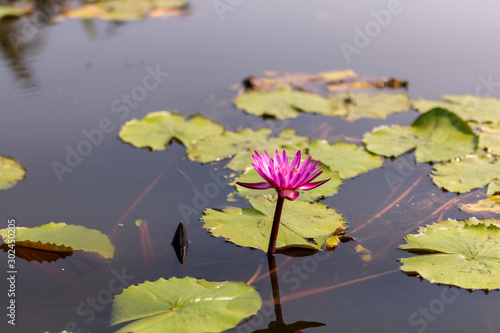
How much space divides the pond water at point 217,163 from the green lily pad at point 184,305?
99mm

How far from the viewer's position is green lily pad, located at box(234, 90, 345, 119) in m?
4.88

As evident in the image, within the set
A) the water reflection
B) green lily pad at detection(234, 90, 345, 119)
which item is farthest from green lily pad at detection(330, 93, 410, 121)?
the water reflection

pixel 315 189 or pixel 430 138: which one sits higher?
pixel 430 138

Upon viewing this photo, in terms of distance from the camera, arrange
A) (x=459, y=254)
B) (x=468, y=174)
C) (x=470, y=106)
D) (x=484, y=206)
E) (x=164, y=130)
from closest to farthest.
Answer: (x=459, y=254), (x=484, y=206), (x=468, y=174), (x=164, y=130), (x=470, y=106)

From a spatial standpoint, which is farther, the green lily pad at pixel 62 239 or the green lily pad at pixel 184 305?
the green lily pad at pixel 62 239

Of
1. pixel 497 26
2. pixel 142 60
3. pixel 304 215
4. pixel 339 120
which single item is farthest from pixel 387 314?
pixel 497 26

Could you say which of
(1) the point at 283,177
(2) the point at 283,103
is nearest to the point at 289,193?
(1) the point at 283,177

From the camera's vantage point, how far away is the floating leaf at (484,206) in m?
3.32

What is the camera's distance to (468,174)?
368 centimetres

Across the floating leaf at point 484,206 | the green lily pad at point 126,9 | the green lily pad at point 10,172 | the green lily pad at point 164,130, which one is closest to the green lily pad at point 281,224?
the floating leaf at point 484,206

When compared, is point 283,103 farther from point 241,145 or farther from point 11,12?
point 11,12

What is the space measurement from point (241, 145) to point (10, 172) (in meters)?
1.88

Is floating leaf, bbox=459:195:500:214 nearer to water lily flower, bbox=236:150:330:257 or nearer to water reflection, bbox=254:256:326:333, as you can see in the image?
water lily flower, bbox=236:150:330:257

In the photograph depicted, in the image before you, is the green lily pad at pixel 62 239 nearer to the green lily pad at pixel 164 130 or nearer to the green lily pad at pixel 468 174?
the green lily pad at pixel 164 130
